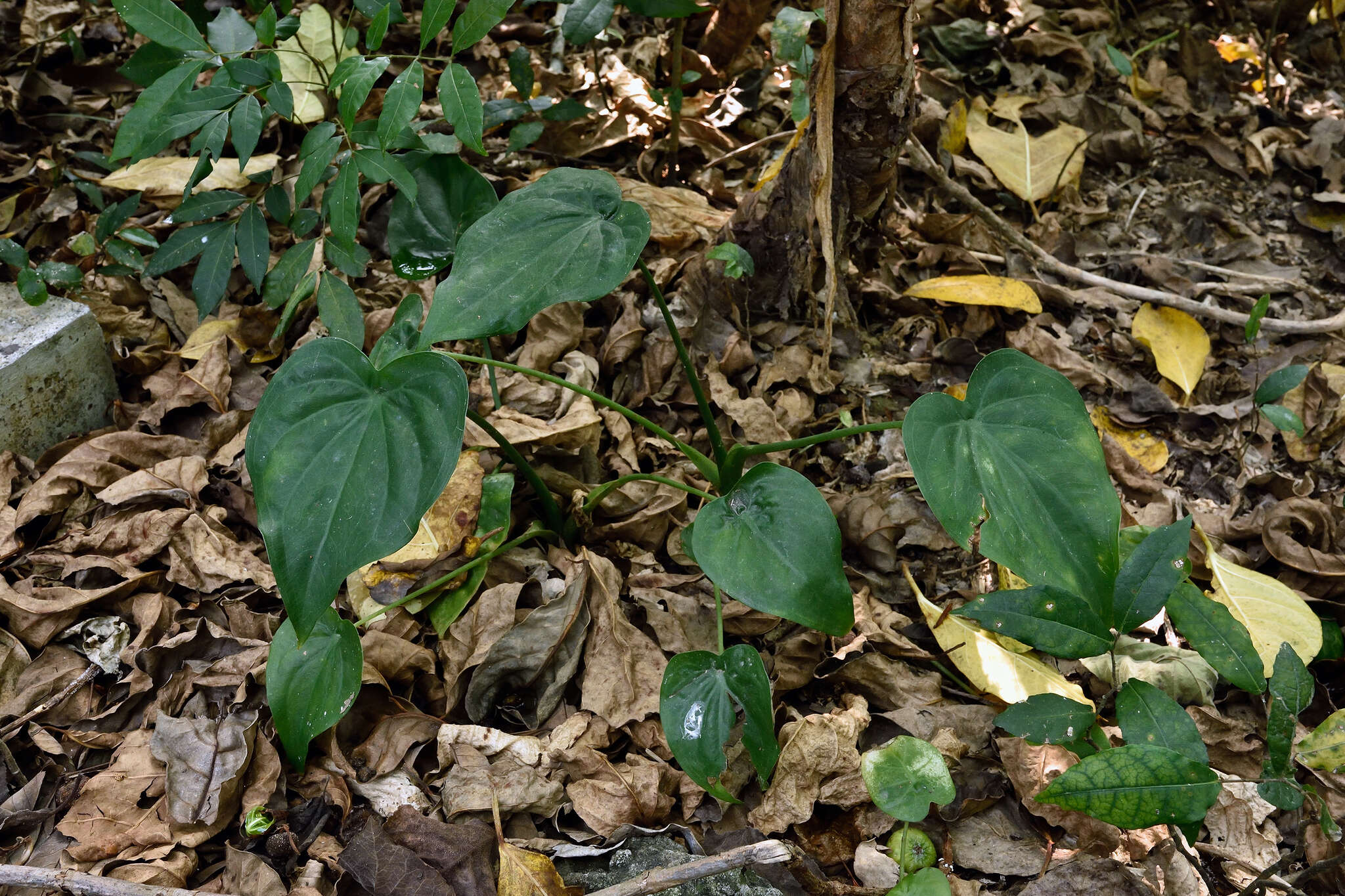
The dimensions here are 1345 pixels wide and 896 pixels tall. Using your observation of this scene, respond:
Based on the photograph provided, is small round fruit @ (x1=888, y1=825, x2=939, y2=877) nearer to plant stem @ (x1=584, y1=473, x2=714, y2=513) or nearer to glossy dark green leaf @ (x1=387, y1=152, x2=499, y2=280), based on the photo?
plant stem @ (x1=584, y1=473, x2=714, y2=513)

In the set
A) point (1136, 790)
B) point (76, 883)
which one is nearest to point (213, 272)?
point (76, 883)

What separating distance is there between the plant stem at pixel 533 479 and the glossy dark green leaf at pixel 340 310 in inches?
11.9

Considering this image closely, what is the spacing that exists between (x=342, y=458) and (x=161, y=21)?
3.13ft

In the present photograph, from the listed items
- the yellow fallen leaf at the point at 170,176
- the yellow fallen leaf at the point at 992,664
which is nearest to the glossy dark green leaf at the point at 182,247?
the yellow fallen leaf at the point at 170,176

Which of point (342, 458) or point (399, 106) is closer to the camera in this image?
point (342, 458)

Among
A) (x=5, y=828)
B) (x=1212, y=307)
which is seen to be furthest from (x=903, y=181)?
(x=5, y=828)

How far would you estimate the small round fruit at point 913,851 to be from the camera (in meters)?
1.22

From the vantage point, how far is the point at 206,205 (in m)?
1.76

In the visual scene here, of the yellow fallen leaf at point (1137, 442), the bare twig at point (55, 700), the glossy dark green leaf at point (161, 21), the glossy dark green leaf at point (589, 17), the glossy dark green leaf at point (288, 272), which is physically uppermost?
the glossy dark green leaf at point (161, 21)

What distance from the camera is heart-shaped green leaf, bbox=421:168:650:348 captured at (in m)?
1.20

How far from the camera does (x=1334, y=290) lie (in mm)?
2178

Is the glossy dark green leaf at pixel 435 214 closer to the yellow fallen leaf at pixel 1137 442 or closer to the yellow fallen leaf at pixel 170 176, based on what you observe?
the yellow fallen leaf at pixel 170 176

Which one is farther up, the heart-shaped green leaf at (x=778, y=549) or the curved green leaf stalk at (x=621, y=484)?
the heart-shaped green leaf at (x=778, y=549)

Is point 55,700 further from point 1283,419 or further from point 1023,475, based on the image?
point 1283,419
